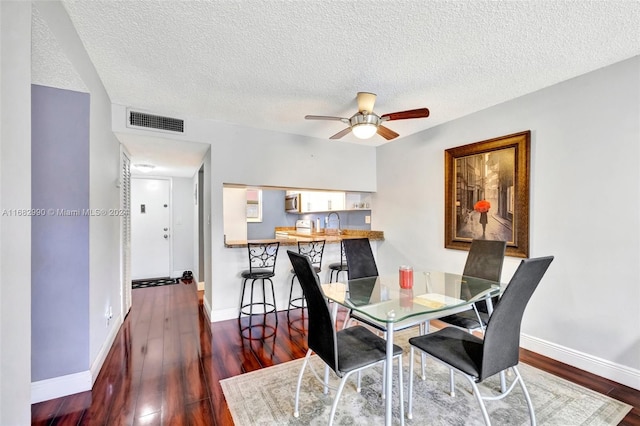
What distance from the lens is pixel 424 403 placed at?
188cm

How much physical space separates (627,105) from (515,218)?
1136mm

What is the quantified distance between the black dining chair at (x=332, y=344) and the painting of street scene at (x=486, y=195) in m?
1.94

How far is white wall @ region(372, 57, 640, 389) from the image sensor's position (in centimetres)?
209

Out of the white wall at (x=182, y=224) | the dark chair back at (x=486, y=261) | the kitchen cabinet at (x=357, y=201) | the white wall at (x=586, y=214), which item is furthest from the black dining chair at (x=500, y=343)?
the white wall at (x=182, y=224)

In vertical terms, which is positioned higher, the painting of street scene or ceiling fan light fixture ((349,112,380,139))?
ceiling fan light fixture ((349,112,380,139))

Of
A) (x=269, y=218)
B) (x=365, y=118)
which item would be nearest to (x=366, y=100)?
(x=365, y=118)

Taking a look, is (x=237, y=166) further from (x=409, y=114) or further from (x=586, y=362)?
(x=586, y=362)

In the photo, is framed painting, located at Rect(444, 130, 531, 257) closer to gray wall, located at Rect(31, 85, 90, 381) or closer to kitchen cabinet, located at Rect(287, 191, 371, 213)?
kitchen cabinet, located at Rect(287, 191, 371, 213)

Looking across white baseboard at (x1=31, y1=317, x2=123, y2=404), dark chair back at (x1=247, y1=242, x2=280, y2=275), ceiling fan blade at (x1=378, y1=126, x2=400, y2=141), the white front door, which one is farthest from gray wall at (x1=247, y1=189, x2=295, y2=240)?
white baseboard at (x1=31, y1=317, x2=123, y2=404)

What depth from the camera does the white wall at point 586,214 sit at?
2094 mm

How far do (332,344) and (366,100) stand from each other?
6.65 ft

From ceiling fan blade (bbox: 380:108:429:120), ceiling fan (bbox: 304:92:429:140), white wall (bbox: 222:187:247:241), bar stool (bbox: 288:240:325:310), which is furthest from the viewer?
white wall (bbox: 222:187:247:241)

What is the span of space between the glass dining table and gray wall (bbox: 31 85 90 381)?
1.76 m

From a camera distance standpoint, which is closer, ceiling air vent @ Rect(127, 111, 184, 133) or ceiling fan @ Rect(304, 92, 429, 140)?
ceiling fan @ Rect(304, 92, 429, 140)
